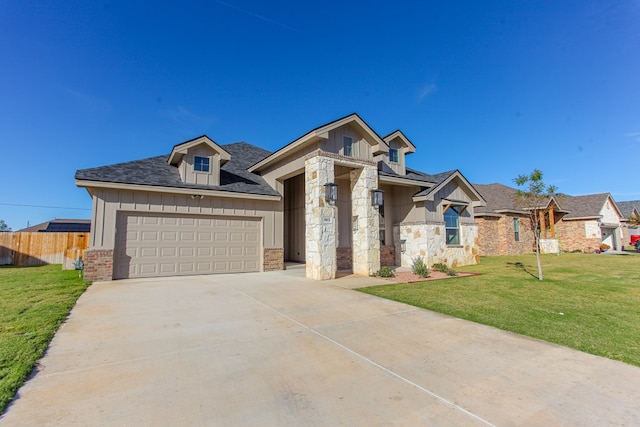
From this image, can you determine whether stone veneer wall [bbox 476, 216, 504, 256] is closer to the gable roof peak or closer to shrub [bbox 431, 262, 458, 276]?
shrub [bbox 431, 262, 458, 276]

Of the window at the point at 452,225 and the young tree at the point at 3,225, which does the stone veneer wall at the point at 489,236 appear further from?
the young tree at the point at 3,225

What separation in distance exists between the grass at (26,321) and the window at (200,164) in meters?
5.47

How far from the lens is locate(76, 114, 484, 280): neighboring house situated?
9.94 metres

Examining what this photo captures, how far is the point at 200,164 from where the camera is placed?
11.8 meters

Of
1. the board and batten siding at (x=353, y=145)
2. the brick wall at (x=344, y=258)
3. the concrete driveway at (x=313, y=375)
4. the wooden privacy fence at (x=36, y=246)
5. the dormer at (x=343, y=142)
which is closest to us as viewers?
the concrete driveway at (x=313, y=375)

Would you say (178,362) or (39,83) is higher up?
(39,83)

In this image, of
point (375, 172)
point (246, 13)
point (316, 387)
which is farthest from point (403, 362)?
point (246, 13)

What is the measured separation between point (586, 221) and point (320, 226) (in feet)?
89.1

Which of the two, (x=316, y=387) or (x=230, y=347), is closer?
(x=316, y=387)

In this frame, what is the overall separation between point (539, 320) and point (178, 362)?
6009mm

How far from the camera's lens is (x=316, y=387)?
289cm

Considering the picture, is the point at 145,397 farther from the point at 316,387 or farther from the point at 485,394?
the point at 485,394

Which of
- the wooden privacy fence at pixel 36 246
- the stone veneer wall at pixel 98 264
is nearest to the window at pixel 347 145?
the stone veneer wall at pixel 98 264

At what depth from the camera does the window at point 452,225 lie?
14734 mm
